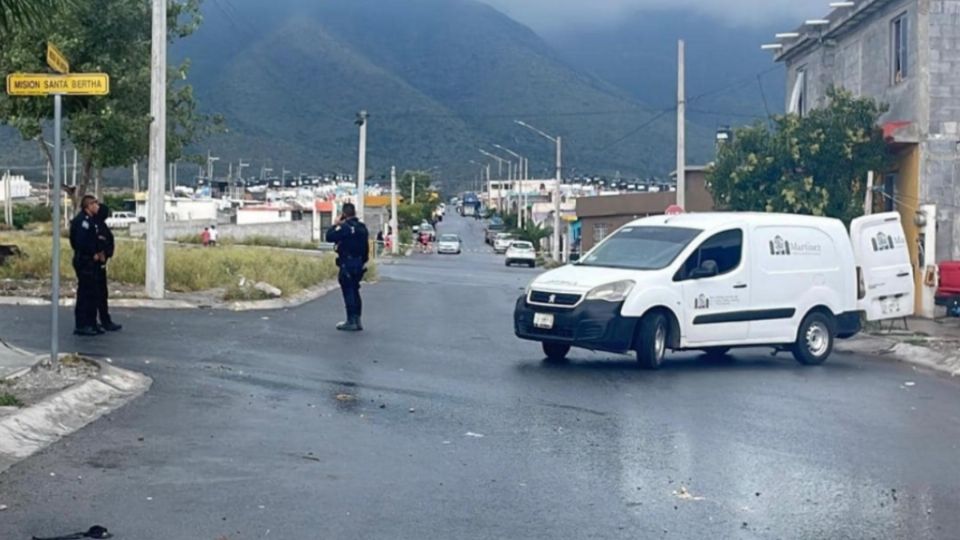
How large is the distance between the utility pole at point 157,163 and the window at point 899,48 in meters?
15.5

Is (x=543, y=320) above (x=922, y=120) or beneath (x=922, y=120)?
beneath

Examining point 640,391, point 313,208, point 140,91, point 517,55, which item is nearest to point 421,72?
point 517,55

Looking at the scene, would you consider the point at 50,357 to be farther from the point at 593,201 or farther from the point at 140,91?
the point at 593,201

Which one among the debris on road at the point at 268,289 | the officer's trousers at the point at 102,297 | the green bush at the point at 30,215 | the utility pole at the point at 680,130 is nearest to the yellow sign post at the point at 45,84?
the officer's trousers at the point at 102,297

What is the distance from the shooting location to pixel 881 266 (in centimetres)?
2009

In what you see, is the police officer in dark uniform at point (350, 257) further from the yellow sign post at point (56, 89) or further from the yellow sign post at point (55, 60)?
the yellow sign post at point (55, 60)

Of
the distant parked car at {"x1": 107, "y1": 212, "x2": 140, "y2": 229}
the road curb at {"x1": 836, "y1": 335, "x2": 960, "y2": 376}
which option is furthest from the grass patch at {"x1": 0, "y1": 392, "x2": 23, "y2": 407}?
the distant parked car at {"x1": 107, "y1": 212, "x2": 140, "y2": 229}

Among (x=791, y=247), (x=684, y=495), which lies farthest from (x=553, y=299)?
(x=684, y=495)

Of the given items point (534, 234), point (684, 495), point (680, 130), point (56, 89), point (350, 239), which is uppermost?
point (680, 130)

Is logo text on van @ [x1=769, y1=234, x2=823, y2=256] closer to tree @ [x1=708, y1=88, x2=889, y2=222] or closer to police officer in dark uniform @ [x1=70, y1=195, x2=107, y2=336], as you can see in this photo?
police officer in dark uniform @ [x1=70, y1=195, x2=107, y2=336]

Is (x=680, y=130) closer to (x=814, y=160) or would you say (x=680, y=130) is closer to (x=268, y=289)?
(x=814, y=160)

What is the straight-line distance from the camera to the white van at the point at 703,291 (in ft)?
52.6

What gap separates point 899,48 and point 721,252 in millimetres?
14312

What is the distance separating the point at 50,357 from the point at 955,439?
328 inches
